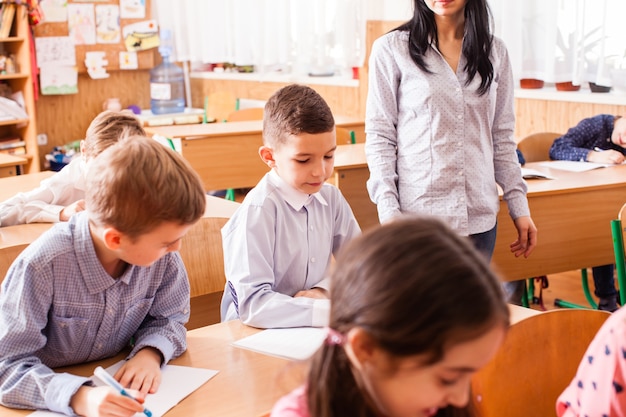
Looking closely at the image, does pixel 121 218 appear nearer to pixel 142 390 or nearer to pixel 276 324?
pixel 142 390

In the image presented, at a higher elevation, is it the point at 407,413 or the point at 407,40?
the point at 407,40

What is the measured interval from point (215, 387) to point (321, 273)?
1.96 feet

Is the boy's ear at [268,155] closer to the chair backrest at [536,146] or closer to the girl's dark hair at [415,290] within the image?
the girl's dark hair at [415,290]

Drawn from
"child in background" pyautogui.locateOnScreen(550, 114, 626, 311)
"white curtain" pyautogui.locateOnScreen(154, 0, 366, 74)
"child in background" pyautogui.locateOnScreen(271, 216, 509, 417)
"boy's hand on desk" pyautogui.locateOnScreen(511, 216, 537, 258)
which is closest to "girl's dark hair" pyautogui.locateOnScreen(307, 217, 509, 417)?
"child in background" pyautogui.locateOnScreen(271, 216, 509, 417)

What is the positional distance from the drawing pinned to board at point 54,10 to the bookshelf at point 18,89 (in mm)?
323

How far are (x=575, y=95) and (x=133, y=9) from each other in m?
4.03

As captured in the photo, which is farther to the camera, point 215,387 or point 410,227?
point 215,387

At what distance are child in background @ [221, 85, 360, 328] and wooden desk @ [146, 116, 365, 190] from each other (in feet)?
7.54

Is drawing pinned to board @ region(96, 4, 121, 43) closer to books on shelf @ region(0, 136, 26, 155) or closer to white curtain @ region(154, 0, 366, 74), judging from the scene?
white curtain @ region(154, 0, 366, 74)

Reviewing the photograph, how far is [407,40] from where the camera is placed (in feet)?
6.81

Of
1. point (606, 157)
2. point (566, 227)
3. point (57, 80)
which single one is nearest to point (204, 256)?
point (566, 227)

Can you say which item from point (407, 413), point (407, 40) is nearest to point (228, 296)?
point (407, 40)

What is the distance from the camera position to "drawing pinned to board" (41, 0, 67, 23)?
6234 mm

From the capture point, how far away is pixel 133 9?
6.69 metres
